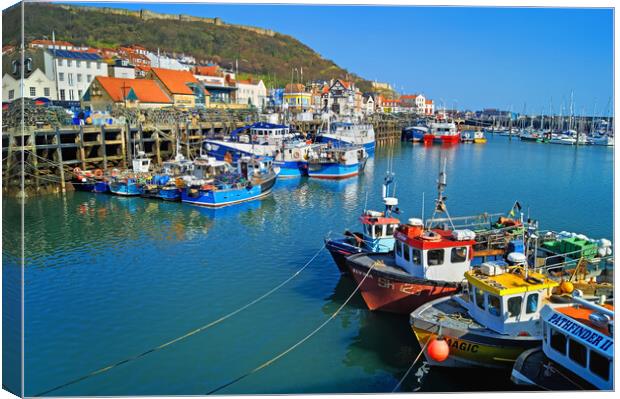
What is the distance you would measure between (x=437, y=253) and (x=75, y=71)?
3875 cm

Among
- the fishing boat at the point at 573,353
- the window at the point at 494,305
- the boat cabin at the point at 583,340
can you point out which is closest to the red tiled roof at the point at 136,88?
the window at the point at 494,305

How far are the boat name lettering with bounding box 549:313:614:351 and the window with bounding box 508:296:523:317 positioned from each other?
1181mm

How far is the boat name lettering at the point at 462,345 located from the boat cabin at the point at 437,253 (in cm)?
233

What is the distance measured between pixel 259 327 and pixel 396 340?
2984 mm

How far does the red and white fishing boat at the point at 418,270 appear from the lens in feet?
40.5

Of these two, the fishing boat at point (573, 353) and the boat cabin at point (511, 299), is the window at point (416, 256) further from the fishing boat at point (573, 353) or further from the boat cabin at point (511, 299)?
the fishing boat at point (573, 353)

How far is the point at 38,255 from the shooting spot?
17.9 meters

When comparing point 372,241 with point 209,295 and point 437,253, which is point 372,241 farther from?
point 209,295

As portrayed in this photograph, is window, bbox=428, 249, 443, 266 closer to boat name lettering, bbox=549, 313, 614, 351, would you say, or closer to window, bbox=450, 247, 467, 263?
window, bbox=450, 247, 467, 263

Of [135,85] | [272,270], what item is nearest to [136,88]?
[135,85]

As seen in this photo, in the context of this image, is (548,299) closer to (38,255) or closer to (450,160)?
(38,255)

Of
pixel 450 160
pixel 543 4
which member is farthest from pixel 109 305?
pixel 450 160

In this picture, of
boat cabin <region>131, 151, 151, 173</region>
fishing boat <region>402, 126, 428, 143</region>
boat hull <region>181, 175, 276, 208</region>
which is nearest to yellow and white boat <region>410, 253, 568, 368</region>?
boat hull <region>181, 175, 276, 208</region>

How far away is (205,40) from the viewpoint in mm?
103562
